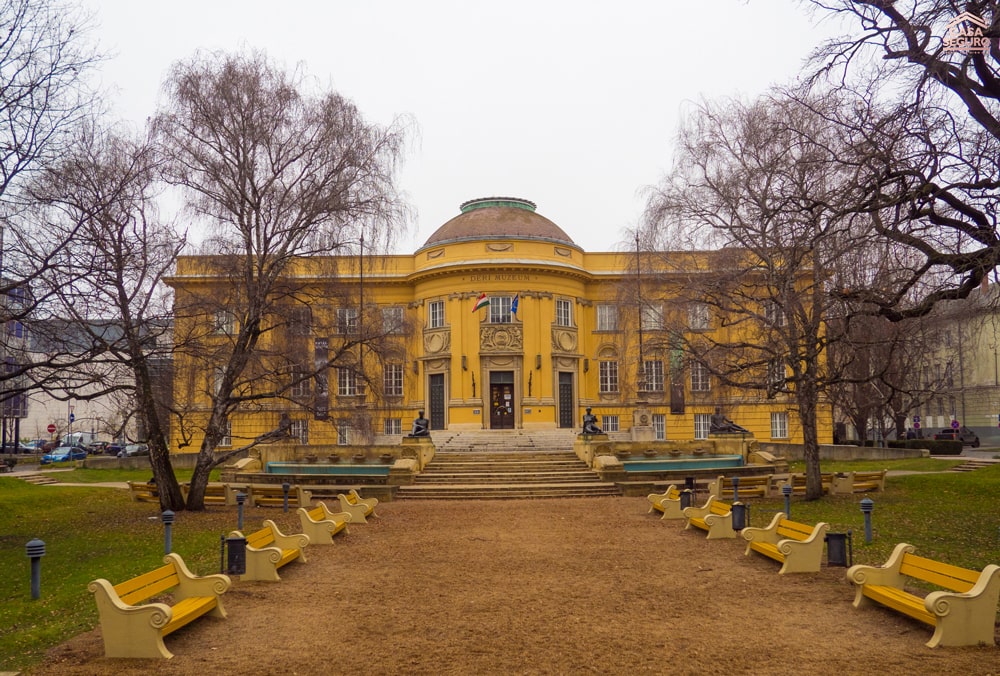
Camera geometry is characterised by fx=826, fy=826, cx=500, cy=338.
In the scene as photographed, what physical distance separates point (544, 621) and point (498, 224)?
3914 centimetres

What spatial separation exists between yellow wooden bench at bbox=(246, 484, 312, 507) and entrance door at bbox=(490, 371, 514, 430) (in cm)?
2102

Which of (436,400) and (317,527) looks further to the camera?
(436,400)

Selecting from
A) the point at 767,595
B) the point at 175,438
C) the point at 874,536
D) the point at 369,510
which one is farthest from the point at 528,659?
the point at 175,438

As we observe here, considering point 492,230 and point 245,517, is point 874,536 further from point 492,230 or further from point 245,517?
point 492,230

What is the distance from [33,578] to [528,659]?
7133mm

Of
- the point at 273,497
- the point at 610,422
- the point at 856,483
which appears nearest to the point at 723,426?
the point at 856,483

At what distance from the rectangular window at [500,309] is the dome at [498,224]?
3393 millimetres

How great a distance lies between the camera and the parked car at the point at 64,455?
53.2 metres

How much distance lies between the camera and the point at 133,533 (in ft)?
57.8

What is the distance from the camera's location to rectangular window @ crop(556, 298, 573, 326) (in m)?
46.4

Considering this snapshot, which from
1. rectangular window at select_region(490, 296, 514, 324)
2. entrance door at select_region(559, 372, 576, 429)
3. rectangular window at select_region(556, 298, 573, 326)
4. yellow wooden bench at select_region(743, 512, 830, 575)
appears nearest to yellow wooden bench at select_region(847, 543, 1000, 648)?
yellow wooden bench at select_region(743, 512, 830, 575)

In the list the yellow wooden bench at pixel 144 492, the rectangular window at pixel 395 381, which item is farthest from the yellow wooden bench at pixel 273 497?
the rectangular window at pixel 395 381

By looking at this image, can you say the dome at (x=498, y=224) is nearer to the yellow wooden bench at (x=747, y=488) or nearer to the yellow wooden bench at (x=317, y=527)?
the yellow wooden bench at (x=747, y=488)

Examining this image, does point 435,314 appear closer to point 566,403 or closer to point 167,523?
point 566,403
